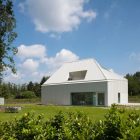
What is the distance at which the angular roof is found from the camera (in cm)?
5662

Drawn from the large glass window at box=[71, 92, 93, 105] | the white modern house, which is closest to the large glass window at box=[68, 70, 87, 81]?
the white modern house

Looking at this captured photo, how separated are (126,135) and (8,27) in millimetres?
9970

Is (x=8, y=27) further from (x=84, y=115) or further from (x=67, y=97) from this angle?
(x=67, y=97)

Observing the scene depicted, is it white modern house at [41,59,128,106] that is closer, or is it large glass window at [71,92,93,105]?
white modern house at [41,59,128,106]

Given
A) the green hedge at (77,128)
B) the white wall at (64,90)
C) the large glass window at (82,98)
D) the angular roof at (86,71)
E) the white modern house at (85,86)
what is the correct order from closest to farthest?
the green hedge at (77,128)
the white modern house at (85,86)
the white wall at (64,90)
the angular roof at (86,71)
the large glass window at (82,98)

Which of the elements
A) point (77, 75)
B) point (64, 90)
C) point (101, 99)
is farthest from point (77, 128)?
point (77, 75)

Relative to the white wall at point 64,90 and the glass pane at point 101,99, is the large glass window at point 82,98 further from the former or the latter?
the glass pane at point 101,99

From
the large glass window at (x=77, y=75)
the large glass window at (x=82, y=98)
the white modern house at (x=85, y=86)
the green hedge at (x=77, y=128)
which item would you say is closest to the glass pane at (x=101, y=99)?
the white modern house at (x=85, y=86)

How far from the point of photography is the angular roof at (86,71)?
186 feet

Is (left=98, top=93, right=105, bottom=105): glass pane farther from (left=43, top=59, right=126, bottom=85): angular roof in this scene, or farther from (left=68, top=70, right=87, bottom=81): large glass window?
(left=68, top=70, right=87, bottom=81): large glass window

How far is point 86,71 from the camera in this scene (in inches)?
2351

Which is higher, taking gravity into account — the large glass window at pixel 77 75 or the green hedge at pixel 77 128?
the large glass window at pixel 77 75

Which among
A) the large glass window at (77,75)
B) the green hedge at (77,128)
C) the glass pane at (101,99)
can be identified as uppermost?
the large glass window at (77,75)

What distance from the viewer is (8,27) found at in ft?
44.7
